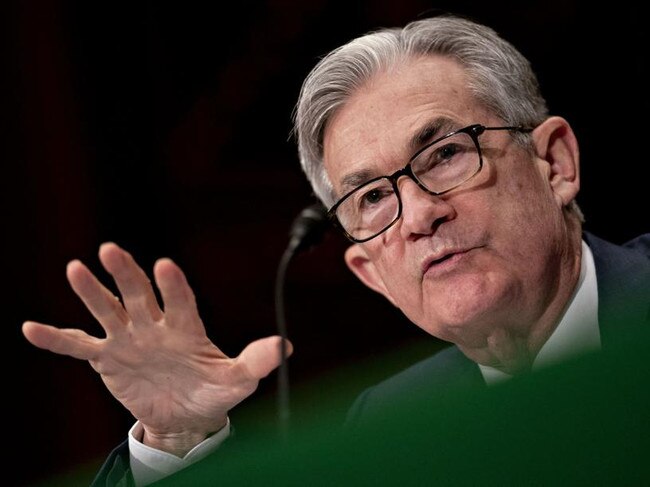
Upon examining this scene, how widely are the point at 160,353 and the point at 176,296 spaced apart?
A: 0.52ft

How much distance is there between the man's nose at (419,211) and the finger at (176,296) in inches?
16.4

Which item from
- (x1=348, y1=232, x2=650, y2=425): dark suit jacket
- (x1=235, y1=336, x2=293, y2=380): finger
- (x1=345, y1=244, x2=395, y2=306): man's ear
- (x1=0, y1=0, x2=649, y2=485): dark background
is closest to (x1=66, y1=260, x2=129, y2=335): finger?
(x1=235, y1=336, x2=293, y2=380): finger

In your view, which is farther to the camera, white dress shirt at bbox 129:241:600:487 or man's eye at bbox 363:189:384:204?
man's eye at bbox 363:189:384:204

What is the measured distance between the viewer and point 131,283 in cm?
132

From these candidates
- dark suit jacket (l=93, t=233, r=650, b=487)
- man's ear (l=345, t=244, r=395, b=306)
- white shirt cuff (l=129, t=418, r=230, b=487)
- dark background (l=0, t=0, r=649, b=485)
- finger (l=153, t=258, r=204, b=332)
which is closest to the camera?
dark suit jacket (l=93, t=233, r=650, b=487)

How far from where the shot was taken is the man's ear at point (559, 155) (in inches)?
66.0

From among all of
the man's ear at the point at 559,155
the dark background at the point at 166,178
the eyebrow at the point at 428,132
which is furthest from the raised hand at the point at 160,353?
the dark background at the point at 166,178

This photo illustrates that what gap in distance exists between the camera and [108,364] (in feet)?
4.66

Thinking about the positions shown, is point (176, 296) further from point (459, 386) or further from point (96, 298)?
point (459, 386)

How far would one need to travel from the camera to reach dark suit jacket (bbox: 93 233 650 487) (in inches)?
18.4

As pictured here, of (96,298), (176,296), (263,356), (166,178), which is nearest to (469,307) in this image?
(263,356)

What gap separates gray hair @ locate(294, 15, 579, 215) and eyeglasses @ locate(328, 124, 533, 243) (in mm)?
82

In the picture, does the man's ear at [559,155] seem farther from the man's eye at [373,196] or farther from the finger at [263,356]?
the finger at [263,356]

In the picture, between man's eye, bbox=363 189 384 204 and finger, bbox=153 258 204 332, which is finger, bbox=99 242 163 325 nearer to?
finger, bbox=153 258 204 332
